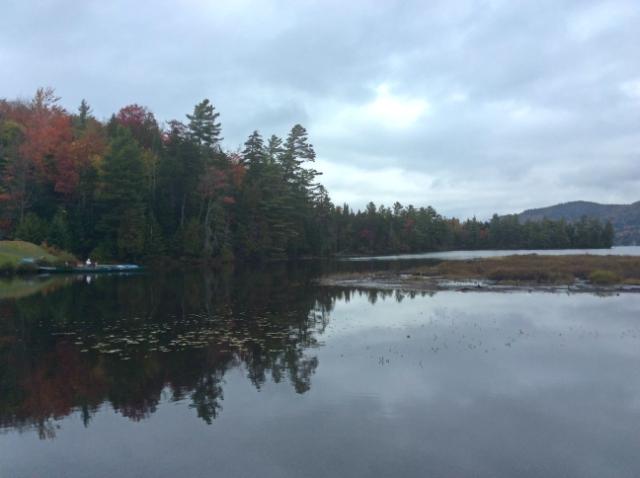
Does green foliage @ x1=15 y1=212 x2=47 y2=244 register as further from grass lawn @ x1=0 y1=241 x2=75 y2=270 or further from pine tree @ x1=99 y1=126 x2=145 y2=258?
pine tree @ x1=99 y1=126 x2=145 y2=258

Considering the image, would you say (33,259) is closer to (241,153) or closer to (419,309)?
(419,309)

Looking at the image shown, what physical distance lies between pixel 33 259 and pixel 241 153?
1598 inches

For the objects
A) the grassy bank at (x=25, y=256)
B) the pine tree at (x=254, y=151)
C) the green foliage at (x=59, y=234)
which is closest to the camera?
the grassy bank at (x=25, y=256)

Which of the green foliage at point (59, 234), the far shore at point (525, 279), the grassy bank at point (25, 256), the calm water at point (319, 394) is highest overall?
the green foliage at point (59, 234)

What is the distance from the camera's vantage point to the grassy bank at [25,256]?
132ft

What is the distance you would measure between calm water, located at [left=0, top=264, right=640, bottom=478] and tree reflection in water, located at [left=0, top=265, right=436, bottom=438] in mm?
70

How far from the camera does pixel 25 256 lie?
41938mm

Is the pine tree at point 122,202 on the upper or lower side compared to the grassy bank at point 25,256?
upper

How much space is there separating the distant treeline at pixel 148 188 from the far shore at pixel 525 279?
28.0 meters

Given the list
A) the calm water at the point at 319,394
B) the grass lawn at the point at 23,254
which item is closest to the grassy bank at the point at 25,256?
the grass lawn at the point at 23,254

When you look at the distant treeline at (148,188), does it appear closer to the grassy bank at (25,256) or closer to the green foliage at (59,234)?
the green foliage at (59,234)

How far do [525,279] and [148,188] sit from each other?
4326cm

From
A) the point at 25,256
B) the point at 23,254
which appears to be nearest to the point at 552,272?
the point at 25,256

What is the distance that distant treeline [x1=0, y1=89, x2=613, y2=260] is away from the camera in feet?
169
